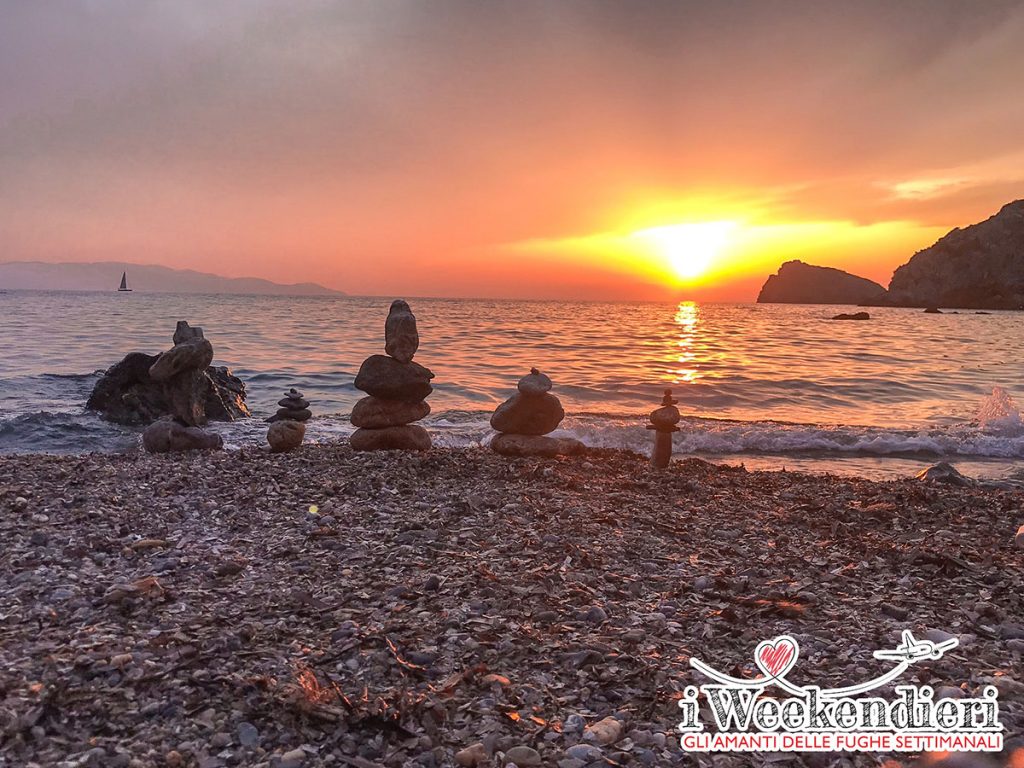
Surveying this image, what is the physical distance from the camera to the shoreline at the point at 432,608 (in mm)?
3553

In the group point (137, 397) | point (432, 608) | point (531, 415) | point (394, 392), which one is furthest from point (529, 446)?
Answer: point (137, 397)

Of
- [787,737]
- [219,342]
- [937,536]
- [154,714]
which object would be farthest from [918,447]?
[219,342]

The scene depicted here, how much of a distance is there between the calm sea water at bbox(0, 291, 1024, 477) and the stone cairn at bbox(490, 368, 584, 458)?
3.72 meters

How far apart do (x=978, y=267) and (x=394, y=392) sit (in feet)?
516

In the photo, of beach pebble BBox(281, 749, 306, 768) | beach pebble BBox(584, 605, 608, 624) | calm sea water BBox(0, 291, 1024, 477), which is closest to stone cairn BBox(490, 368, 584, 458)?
calm sea water BBox(0, 291, 1024, 477)

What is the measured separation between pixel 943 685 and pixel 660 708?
6.30ft

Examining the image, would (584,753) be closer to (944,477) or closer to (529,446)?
(529,446)

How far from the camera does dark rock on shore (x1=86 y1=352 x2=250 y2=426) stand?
17.7 m

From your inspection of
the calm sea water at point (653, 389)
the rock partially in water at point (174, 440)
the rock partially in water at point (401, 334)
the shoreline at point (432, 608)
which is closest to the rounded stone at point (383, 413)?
the rock partially in water at point (401, 334)

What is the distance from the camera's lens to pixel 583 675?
4.11 meters

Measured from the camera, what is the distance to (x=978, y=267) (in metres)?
129

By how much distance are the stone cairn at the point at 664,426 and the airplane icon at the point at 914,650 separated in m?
5.65

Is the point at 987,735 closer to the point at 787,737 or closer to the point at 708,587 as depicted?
the point at 787,737

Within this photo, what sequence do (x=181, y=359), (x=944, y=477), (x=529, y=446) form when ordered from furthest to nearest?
(x=181, y=359)
(x=529, y=446)
(x=944, y=477)
